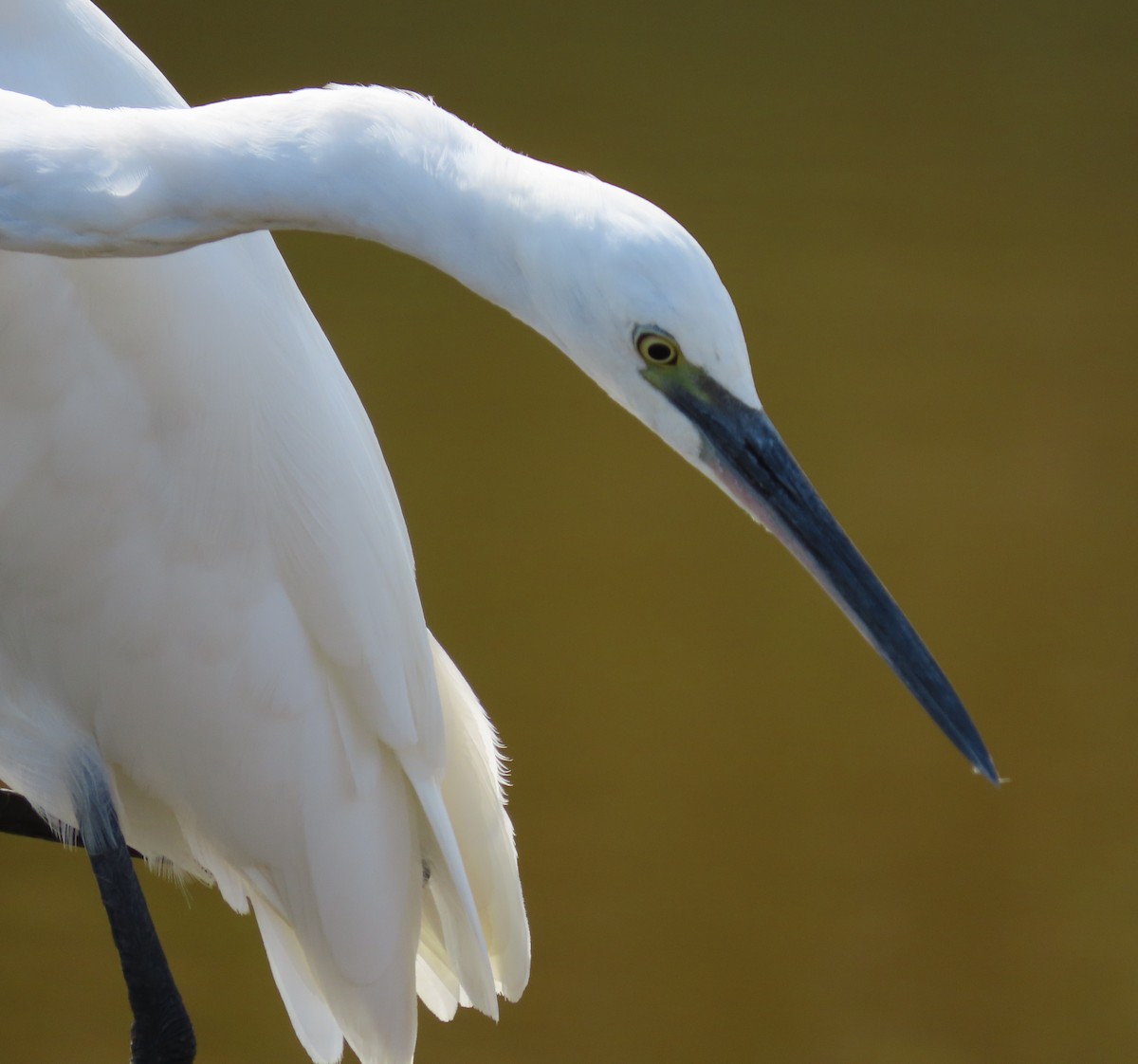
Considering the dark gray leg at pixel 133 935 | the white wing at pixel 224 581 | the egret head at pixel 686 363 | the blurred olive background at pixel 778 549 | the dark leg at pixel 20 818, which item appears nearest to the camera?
the egret head at pixel 686 363

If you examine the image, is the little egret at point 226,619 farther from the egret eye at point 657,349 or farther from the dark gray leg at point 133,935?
the egret eye at point 657,349

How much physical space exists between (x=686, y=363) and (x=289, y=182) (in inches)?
7.4

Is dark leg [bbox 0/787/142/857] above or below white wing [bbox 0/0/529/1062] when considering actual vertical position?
below

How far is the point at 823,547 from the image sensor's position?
0.76 meters

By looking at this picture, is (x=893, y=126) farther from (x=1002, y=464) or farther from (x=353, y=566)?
(x=353, y=566)

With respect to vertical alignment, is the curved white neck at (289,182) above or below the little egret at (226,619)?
above

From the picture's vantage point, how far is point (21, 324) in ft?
3.20

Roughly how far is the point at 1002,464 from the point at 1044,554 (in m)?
0.17

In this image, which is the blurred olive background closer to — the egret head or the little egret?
the little egret

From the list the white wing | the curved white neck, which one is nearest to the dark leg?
the white wing

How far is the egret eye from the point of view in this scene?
0.65 meters

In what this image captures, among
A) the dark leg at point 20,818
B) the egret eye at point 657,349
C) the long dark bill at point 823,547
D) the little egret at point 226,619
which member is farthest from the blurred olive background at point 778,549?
the egret eye at point 657,349

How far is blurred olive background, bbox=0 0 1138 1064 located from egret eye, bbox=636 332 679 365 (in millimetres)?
1427

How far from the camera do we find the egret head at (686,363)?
636 mm
